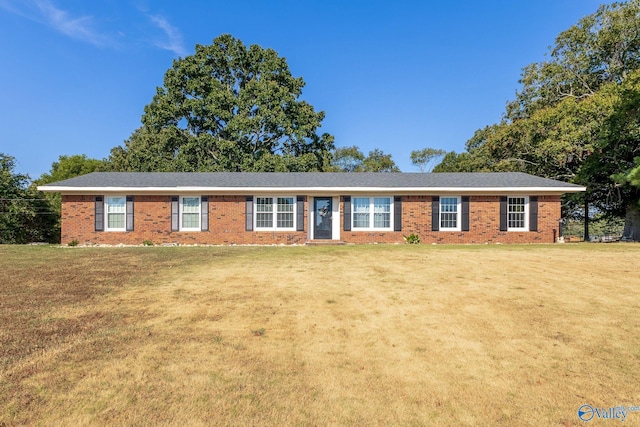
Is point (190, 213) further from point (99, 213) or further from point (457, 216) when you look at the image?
point (457, 216)

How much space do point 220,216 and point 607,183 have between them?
22288mm

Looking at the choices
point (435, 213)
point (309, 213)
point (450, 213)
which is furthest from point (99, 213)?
point (450, 213)

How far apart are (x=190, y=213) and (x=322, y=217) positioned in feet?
20.9

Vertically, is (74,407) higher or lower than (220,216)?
lower

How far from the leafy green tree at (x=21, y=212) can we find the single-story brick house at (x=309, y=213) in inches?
502

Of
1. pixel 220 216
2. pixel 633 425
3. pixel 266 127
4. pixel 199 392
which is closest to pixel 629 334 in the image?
pixel 633 425

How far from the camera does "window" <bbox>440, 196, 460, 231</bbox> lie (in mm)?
16688

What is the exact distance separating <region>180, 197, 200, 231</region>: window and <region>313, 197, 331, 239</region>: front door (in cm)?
563

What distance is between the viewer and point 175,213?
16422 mm

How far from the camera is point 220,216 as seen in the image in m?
16.5

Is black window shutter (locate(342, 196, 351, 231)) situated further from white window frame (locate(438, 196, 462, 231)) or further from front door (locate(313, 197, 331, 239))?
white window frame (locate(438, 196, 462, 231))

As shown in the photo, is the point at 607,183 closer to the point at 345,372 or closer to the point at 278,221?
the point at 278,221

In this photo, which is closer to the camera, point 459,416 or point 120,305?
point 459,416

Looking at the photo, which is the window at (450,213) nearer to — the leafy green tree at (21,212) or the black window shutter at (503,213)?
the black window shutter at (503,213)
